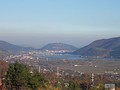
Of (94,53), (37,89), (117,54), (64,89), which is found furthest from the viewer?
(94,53)

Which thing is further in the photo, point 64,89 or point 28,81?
point 64,89

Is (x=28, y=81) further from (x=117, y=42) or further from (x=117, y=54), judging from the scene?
(x=117, y=42)

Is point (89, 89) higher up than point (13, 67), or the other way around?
point (13, 67)

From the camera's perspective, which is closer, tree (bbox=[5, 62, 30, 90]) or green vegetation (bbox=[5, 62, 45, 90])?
tree (bbox=[5, 62, 30, 90])

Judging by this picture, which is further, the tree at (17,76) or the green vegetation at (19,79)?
the green vegetation at (19,79)

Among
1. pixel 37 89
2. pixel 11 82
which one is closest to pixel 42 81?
pixel 37 89

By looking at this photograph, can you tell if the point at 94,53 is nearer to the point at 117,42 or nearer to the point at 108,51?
the point at 108,51

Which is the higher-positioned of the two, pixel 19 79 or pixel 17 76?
pixel 17 76

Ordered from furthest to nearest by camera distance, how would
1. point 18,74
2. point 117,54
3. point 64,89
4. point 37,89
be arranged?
1. point 117,54
2. point 64,89
3. point 37,89
4. point 18,74

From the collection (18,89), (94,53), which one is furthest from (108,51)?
(18,89)
